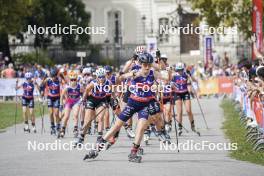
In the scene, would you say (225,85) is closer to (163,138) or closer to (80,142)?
(163,138)

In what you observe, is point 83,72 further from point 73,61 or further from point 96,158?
point 73,61

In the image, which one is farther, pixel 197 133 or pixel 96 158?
pixel 197 133

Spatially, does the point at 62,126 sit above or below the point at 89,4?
below

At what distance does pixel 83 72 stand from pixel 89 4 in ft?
152

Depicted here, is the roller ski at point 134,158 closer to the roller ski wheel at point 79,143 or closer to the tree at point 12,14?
the roller ski wheel at point 79,143

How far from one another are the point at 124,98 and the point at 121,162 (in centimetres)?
449

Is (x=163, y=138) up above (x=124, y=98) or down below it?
below

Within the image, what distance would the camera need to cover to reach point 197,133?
80.2 ft

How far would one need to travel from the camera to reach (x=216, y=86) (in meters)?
47.8

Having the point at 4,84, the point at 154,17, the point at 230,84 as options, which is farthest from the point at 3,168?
the point at 154,17

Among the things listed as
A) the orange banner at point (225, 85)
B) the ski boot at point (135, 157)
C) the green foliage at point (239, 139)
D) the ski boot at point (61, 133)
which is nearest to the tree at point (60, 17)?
the orange banner at point (225, 85)

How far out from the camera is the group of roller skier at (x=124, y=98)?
17.7 m

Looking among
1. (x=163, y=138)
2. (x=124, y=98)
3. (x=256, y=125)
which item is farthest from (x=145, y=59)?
(x=256, y=125)

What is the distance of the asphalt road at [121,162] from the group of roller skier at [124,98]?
37cm
